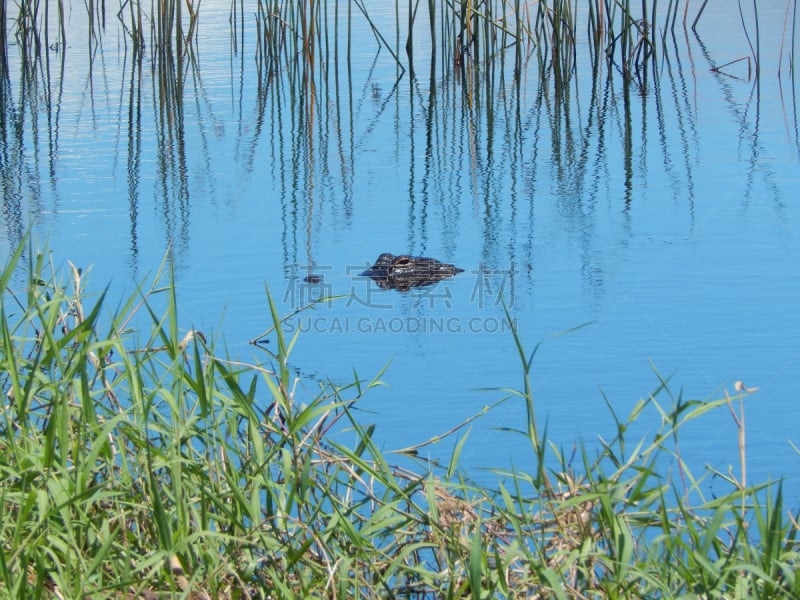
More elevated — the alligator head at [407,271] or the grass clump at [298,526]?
the grass clump at [298,526]

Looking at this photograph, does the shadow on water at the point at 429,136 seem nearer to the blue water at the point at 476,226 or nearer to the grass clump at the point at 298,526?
the blue water at the point at 476,226

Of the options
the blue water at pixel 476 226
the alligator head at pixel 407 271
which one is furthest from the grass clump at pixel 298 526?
the alligator head at pixel 407 271

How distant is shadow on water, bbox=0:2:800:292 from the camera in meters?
7.88

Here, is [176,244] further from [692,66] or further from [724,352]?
[692,66]

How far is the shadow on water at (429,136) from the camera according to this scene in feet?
25.9

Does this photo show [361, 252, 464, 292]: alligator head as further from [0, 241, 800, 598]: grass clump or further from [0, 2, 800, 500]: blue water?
[0, 241, 800, 598]: grass clump

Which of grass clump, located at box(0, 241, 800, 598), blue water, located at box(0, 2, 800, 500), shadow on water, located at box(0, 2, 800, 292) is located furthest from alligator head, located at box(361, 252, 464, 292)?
grass clump, located at box(0, 241, 800, 598)

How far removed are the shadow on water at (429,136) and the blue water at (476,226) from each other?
0.04 metres

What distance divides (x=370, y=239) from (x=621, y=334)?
227 cm

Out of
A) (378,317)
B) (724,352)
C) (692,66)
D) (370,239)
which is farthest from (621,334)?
(692,66)

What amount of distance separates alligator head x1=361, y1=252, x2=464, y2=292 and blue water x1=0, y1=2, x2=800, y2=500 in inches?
4.5

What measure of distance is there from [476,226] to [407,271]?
1.30m

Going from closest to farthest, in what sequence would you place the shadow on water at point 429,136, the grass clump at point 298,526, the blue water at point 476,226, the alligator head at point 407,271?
the grass clump at point 298,526, the blue water at point 476,226, the alligator head at point 407,271, the shadow on water at point 429,136

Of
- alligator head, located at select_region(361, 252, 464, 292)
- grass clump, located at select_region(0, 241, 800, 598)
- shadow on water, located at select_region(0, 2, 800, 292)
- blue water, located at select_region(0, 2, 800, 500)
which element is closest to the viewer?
grass clump, located at select_region(0, 241, 800, 598)
